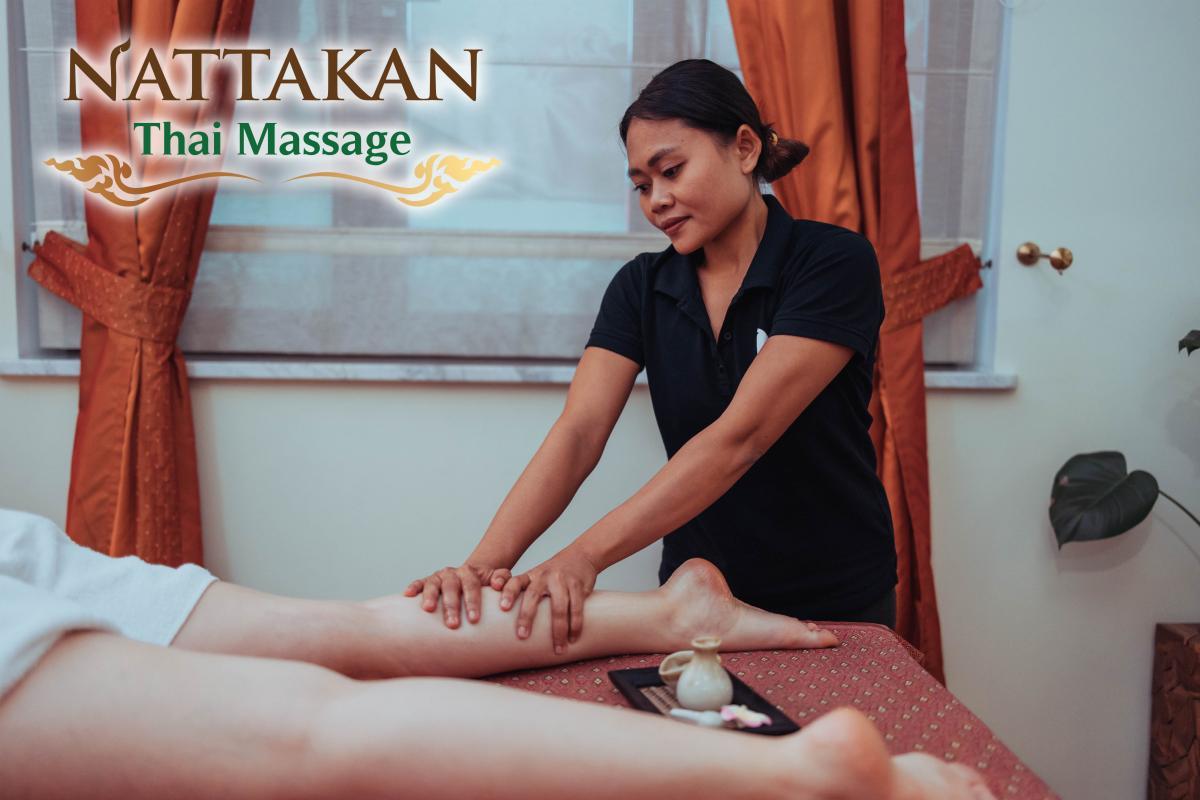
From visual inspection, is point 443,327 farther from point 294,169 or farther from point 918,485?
point 918,485

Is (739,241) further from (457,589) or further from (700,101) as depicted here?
(457,589)

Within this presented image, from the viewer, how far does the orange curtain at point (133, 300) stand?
2.15m

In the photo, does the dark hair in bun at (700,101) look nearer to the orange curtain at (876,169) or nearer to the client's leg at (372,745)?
the orange curtain at (876,169)

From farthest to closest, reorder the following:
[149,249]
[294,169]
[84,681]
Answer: [294,169] < [149,249] < [84,681]

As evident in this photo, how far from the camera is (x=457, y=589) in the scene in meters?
1.39

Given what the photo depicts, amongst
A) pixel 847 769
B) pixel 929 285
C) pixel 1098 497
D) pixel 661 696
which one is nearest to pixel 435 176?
pixel 929 285

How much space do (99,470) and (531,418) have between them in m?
0.94

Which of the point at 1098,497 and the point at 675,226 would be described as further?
the point at 1098,497

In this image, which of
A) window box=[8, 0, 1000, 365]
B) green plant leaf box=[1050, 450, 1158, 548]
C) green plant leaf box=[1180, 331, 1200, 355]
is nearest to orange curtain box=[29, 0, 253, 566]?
window box=[8, 0, 1000, 365]

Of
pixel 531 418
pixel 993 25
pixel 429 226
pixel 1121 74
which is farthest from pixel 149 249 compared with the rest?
pixel 1121 74

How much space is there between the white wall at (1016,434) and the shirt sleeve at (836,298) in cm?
80

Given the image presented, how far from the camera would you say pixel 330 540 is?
7.59ft

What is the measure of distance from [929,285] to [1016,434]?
0.41 metres

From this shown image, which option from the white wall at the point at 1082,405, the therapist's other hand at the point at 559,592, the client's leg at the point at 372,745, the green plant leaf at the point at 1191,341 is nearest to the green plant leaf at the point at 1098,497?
the white wall at the point at 1082,405
